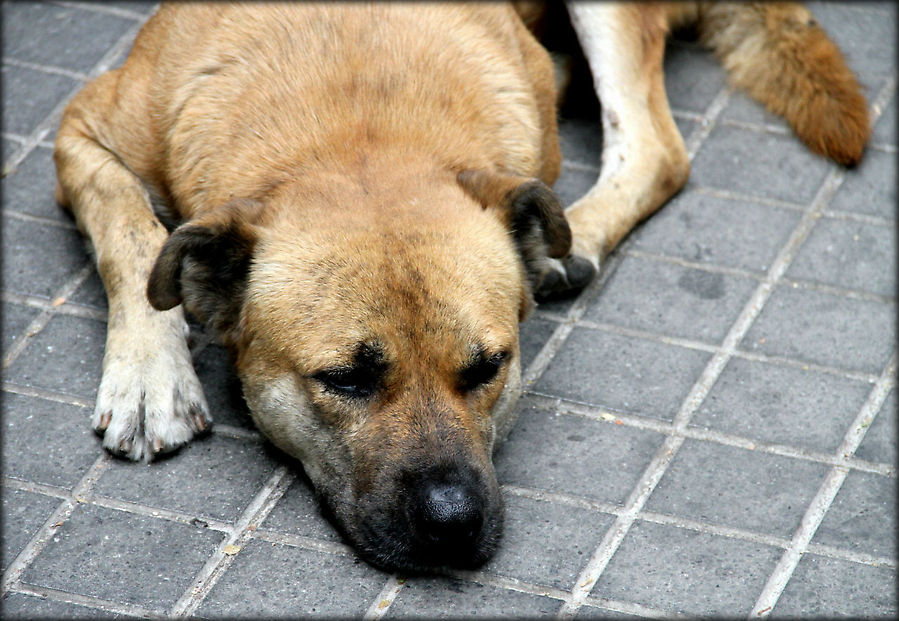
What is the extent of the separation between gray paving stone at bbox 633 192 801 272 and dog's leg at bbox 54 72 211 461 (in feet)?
6.23

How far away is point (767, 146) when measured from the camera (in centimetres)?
508

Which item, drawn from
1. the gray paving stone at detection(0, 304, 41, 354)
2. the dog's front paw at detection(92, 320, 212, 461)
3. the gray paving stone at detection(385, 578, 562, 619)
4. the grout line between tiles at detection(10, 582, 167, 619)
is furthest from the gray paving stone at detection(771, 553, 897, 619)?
the gray paving stone at detection(0, 304, 41, 354)

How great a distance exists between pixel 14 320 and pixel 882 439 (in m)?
3.04

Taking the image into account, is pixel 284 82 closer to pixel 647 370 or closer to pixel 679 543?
pixel 647 370

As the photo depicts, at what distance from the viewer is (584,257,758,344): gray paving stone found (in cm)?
423

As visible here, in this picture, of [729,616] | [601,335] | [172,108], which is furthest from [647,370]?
[172,108]

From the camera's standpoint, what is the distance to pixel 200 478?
3.54m

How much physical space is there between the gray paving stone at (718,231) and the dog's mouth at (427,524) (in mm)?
1723

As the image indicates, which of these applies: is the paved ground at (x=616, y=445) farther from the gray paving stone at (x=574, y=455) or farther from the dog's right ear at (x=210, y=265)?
the dog's right ear at (x=210, y=265)

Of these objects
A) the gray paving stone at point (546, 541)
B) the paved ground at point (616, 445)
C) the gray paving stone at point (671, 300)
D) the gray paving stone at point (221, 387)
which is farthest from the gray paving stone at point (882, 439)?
the gray paving stone at point (221, 387)

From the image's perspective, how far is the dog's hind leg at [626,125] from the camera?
4539 mm

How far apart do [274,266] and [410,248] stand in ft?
1.34

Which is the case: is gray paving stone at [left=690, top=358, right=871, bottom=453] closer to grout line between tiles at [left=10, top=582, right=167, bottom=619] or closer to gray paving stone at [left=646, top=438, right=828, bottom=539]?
gray paving stone at [left=646, top=438, right=828, bottom=539]

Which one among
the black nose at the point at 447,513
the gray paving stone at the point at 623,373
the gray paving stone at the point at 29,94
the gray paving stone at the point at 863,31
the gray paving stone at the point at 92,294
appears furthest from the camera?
the gray paving stone at the point at 863,31
